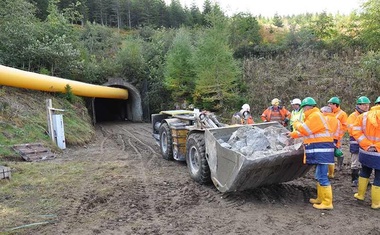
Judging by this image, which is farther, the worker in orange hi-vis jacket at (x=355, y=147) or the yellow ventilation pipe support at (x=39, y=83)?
the yellow ventilation pipe support at (x=39, y=83)

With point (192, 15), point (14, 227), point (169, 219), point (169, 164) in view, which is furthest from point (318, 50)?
point (192, 15)

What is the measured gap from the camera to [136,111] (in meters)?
20.9

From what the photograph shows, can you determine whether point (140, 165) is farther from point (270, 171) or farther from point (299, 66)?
point (299, 66)

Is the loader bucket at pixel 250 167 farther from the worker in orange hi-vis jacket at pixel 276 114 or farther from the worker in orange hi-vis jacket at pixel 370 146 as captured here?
the worker in orange hi-vis jacket at pixel 276 114

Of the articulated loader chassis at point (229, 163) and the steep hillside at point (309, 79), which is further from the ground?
the steep hillside at point (309, 79)

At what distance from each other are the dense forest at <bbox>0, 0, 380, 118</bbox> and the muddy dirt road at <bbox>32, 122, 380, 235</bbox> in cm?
902

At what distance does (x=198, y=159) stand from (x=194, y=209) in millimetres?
1316

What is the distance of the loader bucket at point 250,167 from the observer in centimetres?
455

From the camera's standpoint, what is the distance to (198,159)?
5957mm

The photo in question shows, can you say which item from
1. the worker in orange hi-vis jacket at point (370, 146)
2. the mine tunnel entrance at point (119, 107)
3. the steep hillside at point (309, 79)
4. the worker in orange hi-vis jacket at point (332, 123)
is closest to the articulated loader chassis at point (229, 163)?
the worker in orange hi-vis jacket at point (332, 123)

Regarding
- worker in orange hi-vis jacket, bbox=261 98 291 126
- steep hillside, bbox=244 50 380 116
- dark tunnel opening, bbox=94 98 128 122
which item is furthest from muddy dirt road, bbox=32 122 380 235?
dark tunnel opening, bbox=94 98 128 122

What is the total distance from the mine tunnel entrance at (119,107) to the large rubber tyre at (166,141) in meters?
11.1

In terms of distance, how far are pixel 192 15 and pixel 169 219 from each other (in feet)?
173

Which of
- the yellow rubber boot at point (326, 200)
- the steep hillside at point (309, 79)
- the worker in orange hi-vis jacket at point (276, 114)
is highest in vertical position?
the steep hillside at point (309, 79)
